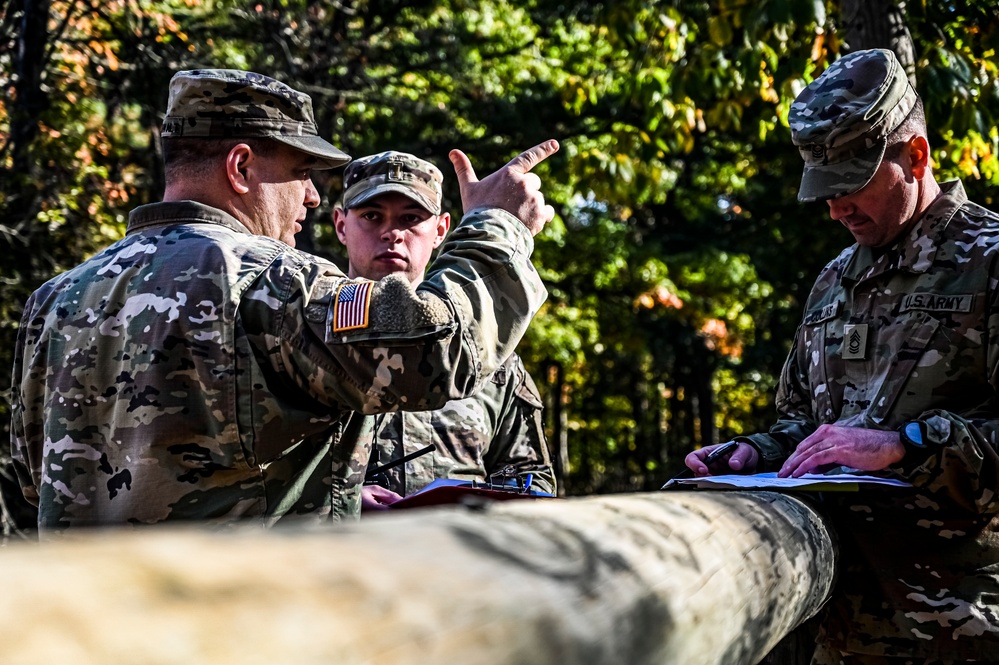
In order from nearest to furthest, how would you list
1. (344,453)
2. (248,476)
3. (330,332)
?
(330,332), (248,476), (344,453)

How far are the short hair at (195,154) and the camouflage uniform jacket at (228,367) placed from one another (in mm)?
213

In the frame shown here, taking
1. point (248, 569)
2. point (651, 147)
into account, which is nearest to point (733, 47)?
point (651, 147)

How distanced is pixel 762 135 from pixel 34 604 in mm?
7035

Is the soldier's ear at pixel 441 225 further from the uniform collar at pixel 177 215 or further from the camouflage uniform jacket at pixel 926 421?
the uniform collar at pixel 177 215

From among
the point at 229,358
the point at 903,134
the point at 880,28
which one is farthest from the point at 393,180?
the point at 880,28

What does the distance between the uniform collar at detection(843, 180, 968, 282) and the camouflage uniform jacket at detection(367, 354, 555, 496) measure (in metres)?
1.47

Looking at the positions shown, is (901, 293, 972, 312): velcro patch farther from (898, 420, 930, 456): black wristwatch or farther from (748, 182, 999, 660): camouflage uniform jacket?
(898, 420, 930, 456): black wristwatch

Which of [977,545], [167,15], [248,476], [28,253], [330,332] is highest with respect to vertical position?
[167,15]

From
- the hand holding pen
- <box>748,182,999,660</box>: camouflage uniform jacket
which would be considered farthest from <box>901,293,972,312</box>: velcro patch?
the hand holding pen

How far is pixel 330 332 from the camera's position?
202 cm

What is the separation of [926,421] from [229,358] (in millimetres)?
1666

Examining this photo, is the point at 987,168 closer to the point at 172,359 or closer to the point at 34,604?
the point at 172,359

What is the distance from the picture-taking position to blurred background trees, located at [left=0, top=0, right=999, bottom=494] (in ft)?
19.0

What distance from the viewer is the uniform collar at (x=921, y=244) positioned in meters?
2.82
